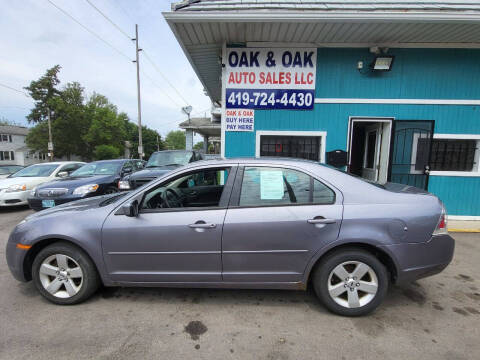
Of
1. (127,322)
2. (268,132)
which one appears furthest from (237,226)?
(268,132)

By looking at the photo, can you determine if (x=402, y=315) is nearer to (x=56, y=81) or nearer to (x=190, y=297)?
(x=190, y=297)

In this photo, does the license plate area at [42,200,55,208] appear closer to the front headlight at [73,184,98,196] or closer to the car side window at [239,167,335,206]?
the front headlight at [73,184,98,196]

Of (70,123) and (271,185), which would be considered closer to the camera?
(271,185)

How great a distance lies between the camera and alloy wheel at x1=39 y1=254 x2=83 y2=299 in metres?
2.43

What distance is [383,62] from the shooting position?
16.0 feet

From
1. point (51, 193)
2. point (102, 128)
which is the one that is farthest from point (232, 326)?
point (102, 128)

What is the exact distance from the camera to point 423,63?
197 inches

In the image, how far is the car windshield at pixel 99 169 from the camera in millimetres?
6363

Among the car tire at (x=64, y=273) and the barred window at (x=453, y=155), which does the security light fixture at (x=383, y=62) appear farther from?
the car tire at (x=64, y=273)

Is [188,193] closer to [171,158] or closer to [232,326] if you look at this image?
[232,326]

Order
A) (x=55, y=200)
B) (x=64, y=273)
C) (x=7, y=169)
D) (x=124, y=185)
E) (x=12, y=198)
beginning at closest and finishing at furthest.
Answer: (x=64, y=273)
(x=55, y=200)
(x=124, y=185)
(x=12, y=198)
(x=7, y=169)

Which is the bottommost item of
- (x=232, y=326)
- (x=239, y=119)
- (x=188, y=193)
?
(x=232, y=326)

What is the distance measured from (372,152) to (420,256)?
439 centimetres

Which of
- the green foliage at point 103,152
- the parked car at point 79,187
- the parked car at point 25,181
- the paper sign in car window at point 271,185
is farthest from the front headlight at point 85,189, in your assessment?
the green foliage at point 103,152
